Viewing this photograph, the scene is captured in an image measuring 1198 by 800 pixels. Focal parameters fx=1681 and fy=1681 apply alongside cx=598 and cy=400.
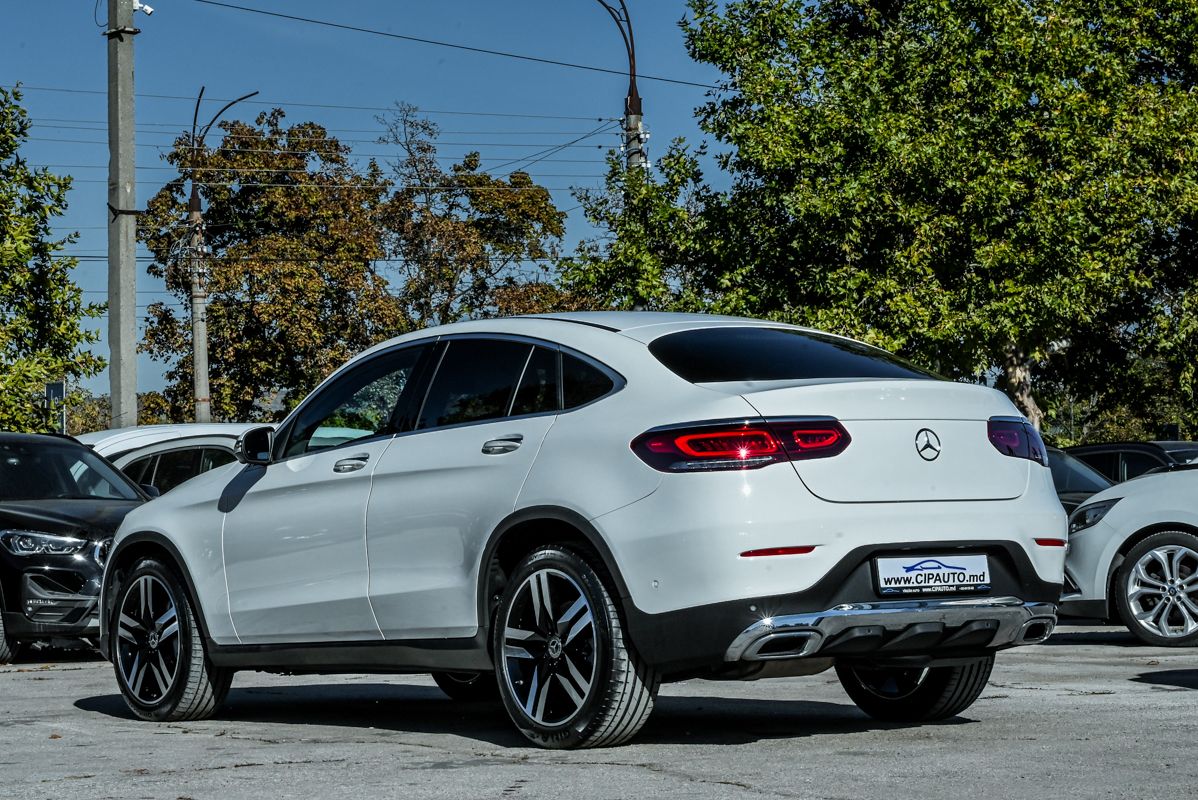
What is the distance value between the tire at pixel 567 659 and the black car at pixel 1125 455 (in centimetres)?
1187

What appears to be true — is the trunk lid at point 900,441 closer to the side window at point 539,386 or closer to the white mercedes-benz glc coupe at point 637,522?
the white mercedes-benz glc coupe at point 637,522

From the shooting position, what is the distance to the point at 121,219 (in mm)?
20656

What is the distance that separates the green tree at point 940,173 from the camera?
26141 mm

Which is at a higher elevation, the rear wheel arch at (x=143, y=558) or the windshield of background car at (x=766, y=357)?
the windshield of background car at (x=766, y=357)

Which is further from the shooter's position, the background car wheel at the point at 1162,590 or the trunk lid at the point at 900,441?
the background car wheel at the point at 1162,590

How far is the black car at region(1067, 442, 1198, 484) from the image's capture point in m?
17.1

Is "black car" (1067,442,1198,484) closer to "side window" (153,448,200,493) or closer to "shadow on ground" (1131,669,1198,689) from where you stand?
"shadow on ground" (1131,669,1198,689)

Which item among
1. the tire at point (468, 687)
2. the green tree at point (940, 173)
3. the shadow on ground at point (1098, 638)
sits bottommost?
the shadow on ground at point (1098, 638)

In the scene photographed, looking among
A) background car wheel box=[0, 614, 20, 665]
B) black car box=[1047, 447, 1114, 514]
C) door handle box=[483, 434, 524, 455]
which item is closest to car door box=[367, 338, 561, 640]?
door handle box=[483, 434, 524, 455]

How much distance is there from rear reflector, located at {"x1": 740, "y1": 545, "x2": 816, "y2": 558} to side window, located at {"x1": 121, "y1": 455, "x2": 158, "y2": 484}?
1004cm

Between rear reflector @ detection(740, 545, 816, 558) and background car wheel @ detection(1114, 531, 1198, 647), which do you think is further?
background car wheel @ detection(1114, 531, 1198, 647)

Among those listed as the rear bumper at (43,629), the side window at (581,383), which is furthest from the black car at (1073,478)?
the side window at (581,383)

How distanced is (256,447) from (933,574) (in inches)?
128

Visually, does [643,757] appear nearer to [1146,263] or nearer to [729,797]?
[729,797]
